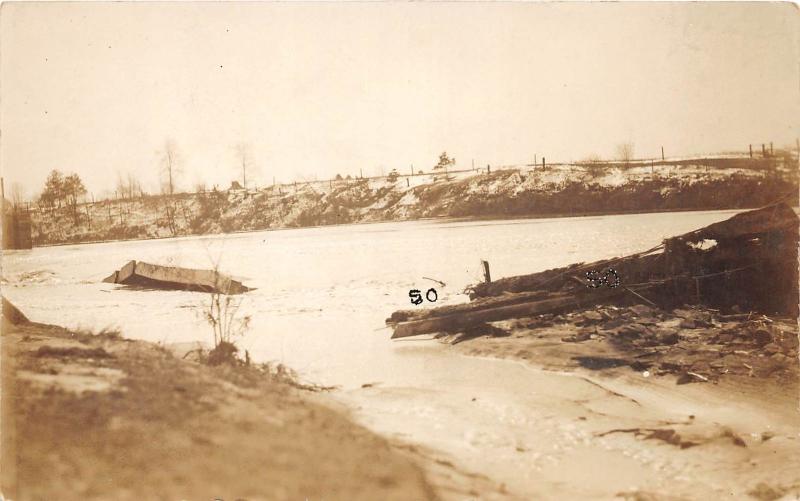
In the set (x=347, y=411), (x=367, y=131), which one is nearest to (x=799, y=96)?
(x=367, y=131)

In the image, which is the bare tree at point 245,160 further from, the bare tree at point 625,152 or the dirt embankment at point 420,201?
the bare tree at point 625,152

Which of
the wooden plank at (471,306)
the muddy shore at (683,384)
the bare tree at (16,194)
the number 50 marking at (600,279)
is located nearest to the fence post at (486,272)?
the wooden plank at (471,306)

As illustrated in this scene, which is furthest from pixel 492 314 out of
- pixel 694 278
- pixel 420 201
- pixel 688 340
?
pixel 694 278

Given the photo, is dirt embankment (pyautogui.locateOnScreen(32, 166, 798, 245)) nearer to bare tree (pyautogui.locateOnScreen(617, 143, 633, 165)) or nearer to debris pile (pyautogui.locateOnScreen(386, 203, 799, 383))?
bare tree (pyautogui.locateOnScreen(617, 143, 633, 165))

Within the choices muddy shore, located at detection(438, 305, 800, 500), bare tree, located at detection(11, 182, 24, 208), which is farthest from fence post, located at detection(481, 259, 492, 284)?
bare tree, located at detection(11, 182, 24, 208)

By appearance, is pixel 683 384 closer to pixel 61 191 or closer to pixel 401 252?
pixel 401 252

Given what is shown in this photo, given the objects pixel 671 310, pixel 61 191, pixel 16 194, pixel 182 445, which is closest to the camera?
pixel 182 445
